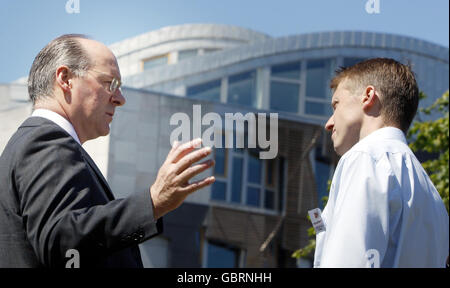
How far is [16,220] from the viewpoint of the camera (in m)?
3.78

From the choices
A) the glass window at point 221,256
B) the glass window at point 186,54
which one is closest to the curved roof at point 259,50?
the glass window at point 186,54

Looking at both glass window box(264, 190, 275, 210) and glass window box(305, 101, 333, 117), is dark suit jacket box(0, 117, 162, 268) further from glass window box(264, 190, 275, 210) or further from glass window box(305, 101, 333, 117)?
glass window box(305, 101, 333, 117)

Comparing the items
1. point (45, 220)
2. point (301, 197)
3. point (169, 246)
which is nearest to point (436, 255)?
point (45, 220)

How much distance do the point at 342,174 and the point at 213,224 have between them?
2790 cm

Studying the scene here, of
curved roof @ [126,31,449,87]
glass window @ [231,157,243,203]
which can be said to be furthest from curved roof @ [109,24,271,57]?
glass window @ [231,157,243,203]

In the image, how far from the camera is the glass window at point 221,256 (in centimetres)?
3133

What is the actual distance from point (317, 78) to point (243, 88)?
9.00 feet

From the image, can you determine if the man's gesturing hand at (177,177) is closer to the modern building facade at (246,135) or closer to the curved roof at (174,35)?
the modern building facade at (246,135)

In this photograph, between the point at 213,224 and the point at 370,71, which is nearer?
the point at 370,71

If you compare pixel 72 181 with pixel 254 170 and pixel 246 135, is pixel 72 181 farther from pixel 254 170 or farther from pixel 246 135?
pixel 254 170

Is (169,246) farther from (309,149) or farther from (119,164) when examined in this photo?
(309,149)

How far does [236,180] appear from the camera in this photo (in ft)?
106

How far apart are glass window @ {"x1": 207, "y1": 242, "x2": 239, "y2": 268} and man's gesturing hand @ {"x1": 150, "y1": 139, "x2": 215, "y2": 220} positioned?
27.5 meters

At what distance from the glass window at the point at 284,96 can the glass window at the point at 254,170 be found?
2555mm
